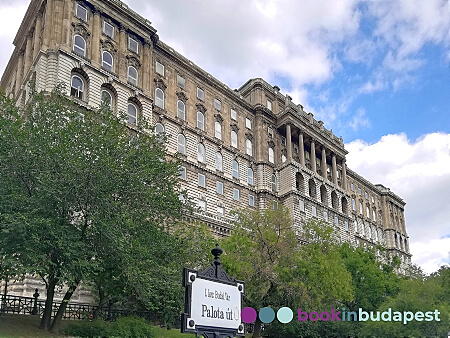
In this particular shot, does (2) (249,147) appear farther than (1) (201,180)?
Yes

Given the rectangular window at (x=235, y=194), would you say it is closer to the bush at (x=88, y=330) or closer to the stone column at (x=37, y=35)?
the stone column at (x=37, y=35)

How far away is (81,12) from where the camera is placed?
47812mm

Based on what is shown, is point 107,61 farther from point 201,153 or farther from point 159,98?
point 201,153

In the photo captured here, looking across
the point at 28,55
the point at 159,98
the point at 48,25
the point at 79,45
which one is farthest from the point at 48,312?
the point at 28,55

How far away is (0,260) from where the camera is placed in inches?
880

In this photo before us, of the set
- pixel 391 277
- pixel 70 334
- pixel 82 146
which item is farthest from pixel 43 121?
pixel 391 277

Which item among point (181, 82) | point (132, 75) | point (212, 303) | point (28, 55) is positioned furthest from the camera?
point (181, 82)

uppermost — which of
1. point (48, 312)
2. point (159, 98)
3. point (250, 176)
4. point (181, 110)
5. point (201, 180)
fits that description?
point (159, 98)

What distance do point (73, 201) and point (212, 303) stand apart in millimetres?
19386

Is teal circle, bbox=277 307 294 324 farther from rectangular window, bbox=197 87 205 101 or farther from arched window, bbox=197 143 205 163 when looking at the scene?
rectangular window, bbox=197 87 205 101

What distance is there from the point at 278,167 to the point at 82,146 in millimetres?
44232

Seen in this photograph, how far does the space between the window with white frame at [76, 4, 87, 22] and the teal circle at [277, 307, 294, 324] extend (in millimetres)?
34134

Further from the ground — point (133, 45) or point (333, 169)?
point (133, 45)

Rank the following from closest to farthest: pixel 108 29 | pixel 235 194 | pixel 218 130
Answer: pixel 108 29 < pixel 235 194 < pixel 218 130
